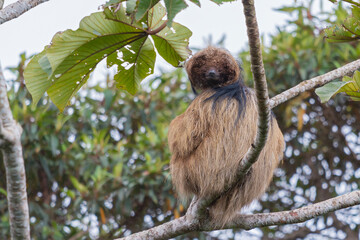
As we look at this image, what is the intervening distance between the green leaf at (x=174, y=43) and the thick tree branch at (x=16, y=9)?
828 millimetres

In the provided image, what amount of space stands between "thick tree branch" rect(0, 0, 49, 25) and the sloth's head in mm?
1677

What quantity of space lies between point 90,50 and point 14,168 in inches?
38.3

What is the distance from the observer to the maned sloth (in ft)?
11.6

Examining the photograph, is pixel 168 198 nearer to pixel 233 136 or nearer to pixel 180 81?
pixel 180 81

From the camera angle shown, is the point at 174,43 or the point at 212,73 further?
the point at 212,73

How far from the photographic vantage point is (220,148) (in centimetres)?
356

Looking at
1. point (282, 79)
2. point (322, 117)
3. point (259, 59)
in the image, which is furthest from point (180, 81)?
point (259, 59)

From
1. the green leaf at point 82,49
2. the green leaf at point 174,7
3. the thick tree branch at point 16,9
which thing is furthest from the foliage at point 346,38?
the thick tree branch at point 16,9

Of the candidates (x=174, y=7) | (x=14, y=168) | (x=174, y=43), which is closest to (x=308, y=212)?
(x=174, y=43)

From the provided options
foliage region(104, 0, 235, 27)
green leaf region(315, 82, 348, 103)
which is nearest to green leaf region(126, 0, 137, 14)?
foliage region(104, 0, 235, 27)

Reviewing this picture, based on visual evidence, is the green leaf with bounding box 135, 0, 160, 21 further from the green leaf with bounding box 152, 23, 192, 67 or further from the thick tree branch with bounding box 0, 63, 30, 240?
the green leaf with bounding box 152, 23, 192, 67

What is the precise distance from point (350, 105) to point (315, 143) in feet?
2.57

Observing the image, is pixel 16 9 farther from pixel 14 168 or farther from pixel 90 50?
pixel 14 168

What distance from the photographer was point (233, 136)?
355 cm
